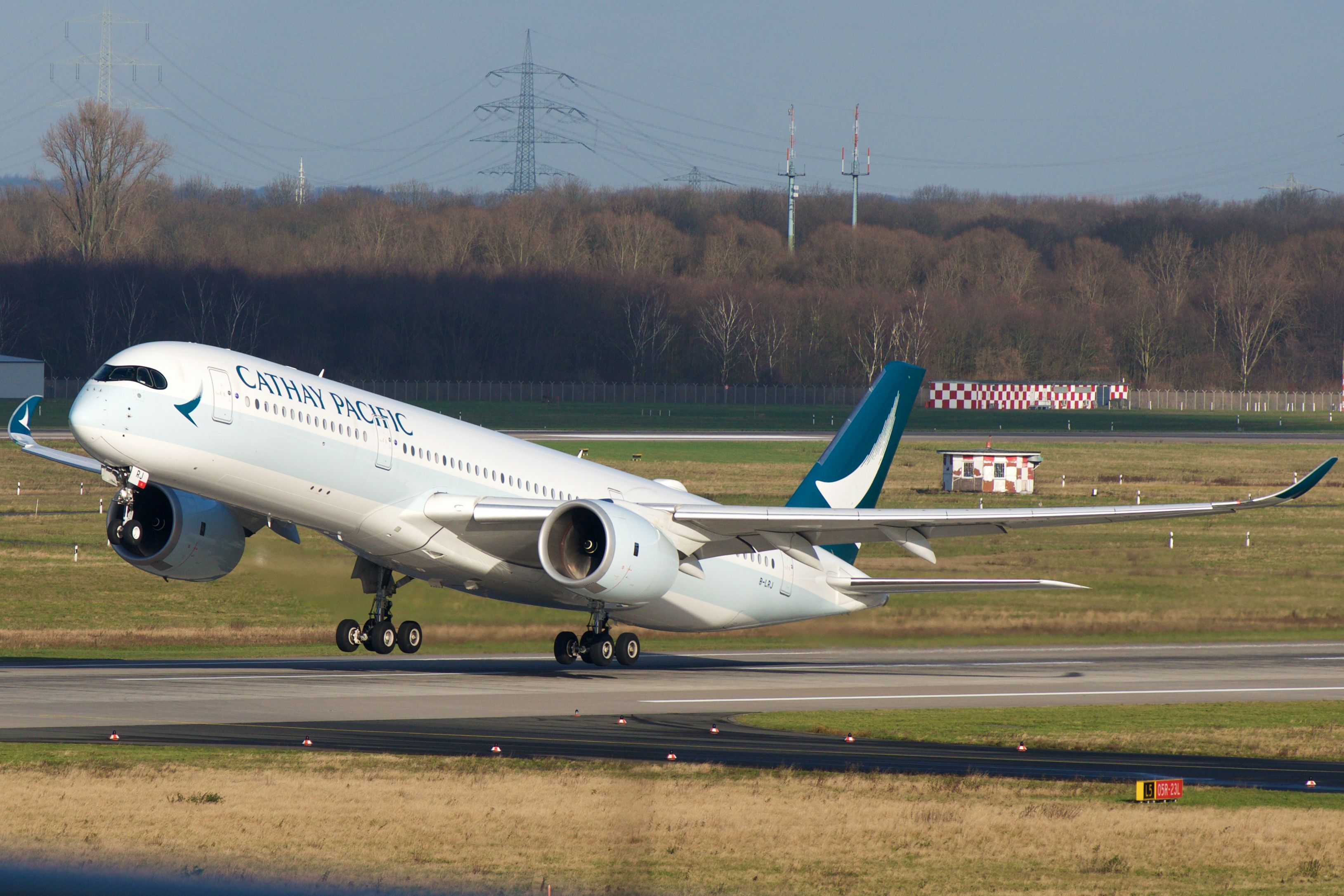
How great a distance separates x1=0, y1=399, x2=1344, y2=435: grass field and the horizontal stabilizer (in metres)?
61.9

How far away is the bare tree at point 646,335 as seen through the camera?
541 feet

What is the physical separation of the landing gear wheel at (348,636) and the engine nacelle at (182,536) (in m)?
2.77

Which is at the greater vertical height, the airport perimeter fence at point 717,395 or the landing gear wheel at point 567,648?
the airport perimeter fence at point 717,395

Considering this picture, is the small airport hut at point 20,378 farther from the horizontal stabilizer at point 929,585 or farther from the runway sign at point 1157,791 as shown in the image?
the runway sign at point 1157,791

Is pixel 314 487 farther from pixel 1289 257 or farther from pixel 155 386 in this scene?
pixel 1289 257

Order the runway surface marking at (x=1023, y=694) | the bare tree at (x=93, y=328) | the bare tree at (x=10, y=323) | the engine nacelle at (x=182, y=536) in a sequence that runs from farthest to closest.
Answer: the bare tree at (x=10, y=323), the bare tree at (x=93, y=328), the engine nacelle at (x=182, y=536), the runway surface marking at (x=1023, y=694)

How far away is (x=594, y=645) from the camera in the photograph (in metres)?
33.8

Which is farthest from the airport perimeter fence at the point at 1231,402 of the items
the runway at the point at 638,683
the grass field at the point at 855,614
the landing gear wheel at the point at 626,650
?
the landing gear wheel at the point at 626,650

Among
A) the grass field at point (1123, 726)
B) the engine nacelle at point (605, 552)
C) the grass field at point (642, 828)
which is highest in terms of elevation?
the engine nacelle at point (605, 552)

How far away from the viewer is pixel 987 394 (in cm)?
13888

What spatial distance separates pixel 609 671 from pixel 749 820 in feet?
59.9

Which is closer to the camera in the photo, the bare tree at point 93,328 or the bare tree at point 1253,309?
the bare tree at point 93,328

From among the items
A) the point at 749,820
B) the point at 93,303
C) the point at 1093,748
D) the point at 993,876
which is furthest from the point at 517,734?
the point at 93,303

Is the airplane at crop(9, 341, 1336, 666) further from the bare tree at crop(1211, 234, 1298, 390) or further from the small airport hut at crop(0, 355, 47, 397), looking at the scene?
the bare tree at crop(1211, 234, 1298, 390)
